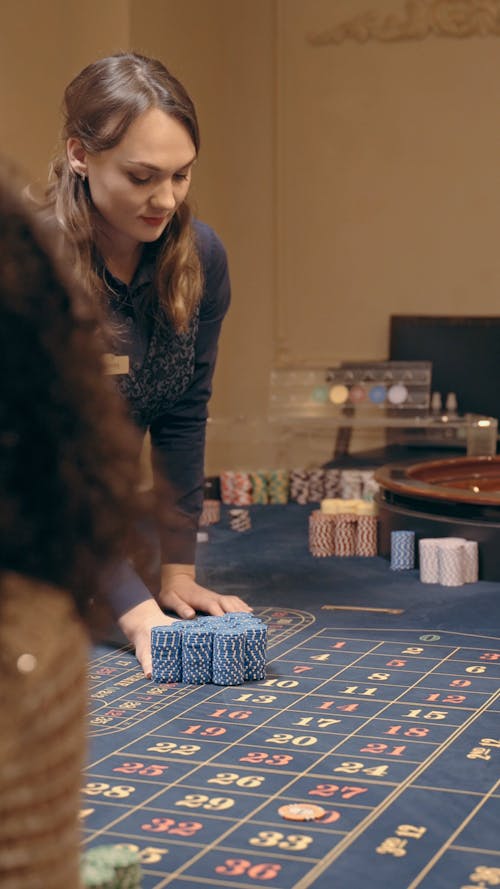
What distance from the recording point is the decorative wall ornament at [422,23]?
6895mm

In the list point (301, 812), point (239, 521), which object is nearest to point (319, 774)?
point (301, 812)

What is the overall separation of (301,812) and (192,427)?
1.41 meters

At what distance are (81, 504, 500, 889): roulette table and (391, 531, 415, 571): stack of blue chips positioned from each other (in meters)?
0.56

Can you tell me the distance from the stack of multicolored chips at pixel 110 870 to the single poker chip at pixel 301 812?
0.37 metres

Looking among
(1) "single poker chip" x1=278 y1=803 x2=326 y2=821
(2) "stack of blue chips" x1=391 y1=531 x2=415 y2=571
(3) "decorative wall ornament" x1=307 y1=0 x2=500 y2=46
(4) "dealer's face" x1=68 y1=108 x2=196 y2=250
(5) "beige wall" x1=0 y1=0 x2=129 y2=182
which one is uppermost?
(3) "decorative wall ornament" x1=307 y1=0 x2=500 y2=46

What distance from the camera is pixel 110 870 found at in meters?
1.36

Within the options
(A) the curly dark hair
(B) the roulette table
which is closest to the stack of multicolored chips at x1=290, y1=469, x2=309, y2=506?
(B) the roulette table

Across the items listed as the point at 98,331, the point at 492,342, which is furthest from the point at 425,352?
the point at 98,331

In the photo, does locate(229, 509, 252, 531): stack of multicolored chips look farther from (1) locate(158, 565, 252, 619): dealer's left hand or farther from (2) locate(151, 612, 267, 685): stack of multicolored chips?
(2) locate(151, 612, 267, 685): stack of multicolored chips

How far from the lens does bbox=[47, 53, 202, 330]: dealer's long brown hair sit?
7.94 feet

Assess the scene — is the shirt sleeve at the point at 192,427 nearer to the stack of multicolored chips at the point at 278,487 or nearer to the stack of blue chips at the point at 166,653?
the stack of blue chips at the point at 166,653

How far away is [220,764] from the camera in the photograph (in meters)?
1.98

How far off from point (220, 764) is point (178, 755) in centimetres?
9

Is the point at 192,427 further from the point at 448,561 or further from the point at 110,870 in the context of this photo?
the point at 110,870
